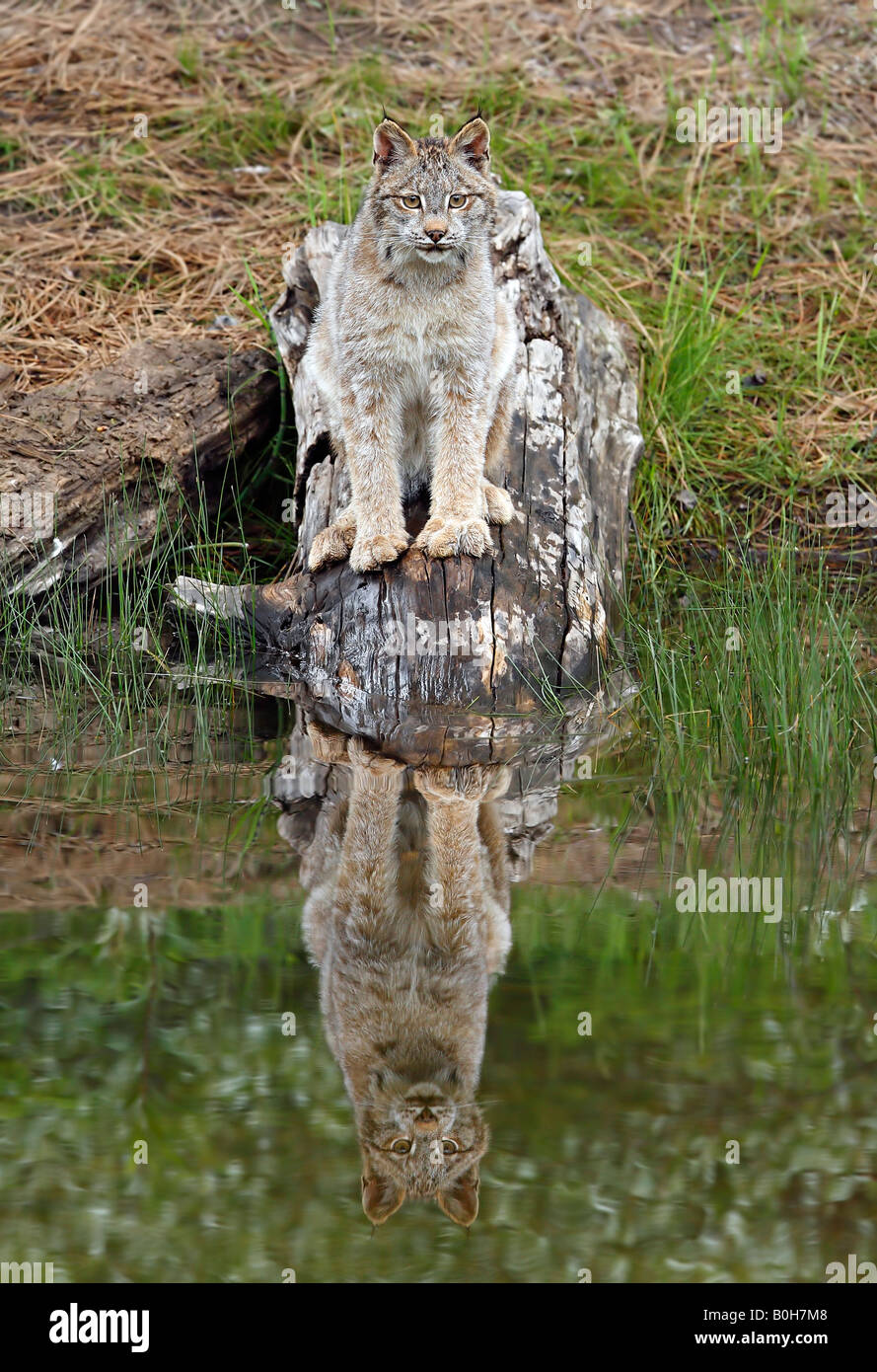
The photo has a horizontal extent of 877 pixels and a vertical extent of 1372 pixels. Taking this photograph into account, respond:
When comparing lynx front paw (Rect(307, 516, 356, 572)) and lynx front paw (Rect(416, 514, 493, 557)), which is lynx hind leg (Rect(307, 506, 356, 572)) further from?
lynx front paw (Rect(416, 514, 493, 557))

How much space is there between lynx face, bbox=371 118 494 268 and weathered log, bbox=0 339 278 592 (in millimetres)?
1421

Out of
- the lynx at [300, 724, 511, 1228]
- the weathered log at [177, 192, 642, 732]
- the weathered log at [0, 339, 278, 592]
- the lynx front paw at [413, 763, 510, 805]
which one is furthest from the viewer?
the weathered log at [0, 339, 278, 592]

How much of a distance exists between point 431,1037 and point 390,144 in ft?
10.4

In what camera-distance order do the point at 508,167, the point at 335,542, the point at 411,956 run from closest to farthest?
the point at 411,956 < the point at 335,542 < the point at 508,167

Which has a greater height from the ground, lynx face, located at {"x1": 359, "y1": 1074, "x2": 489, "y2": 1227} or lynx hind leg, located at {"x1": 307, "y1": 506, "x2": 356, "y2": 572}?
lynx hind leg, located at {"x1": 307, "y1": 506, "x2": 356, "y2": 572}

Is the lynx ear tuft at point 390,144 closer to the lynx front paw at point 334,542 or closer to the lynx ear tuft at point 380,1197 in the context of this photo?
the lynx front paw at point 334,542

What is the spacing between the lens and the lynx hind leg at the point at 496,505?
473 cm

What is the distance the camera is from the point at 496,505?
474 cm

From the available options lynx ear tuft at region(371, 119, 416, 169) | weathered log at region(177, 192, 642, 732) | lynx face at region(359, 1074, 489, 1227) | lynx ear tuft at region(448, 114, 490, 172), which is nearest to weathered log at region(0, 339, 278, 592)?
weathered log at region(177, 192, 642, 732)

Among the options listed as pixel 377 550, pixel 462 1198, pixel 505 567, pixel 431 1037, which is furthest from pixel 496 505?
pixel 462 1198

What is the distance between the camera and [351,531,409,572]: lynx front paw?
4.58m

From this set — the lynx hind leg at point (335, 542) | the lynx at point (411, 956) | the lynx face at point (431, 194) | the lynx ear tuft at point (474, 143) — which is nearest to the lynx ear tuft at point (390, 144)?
the lynx face at point (431, 194)

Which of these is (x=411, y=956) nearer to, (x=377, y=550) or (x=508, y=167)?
(x=377, y=550)

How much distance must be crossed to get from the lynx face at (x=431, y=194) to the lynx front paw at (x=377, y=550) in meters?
0.95
